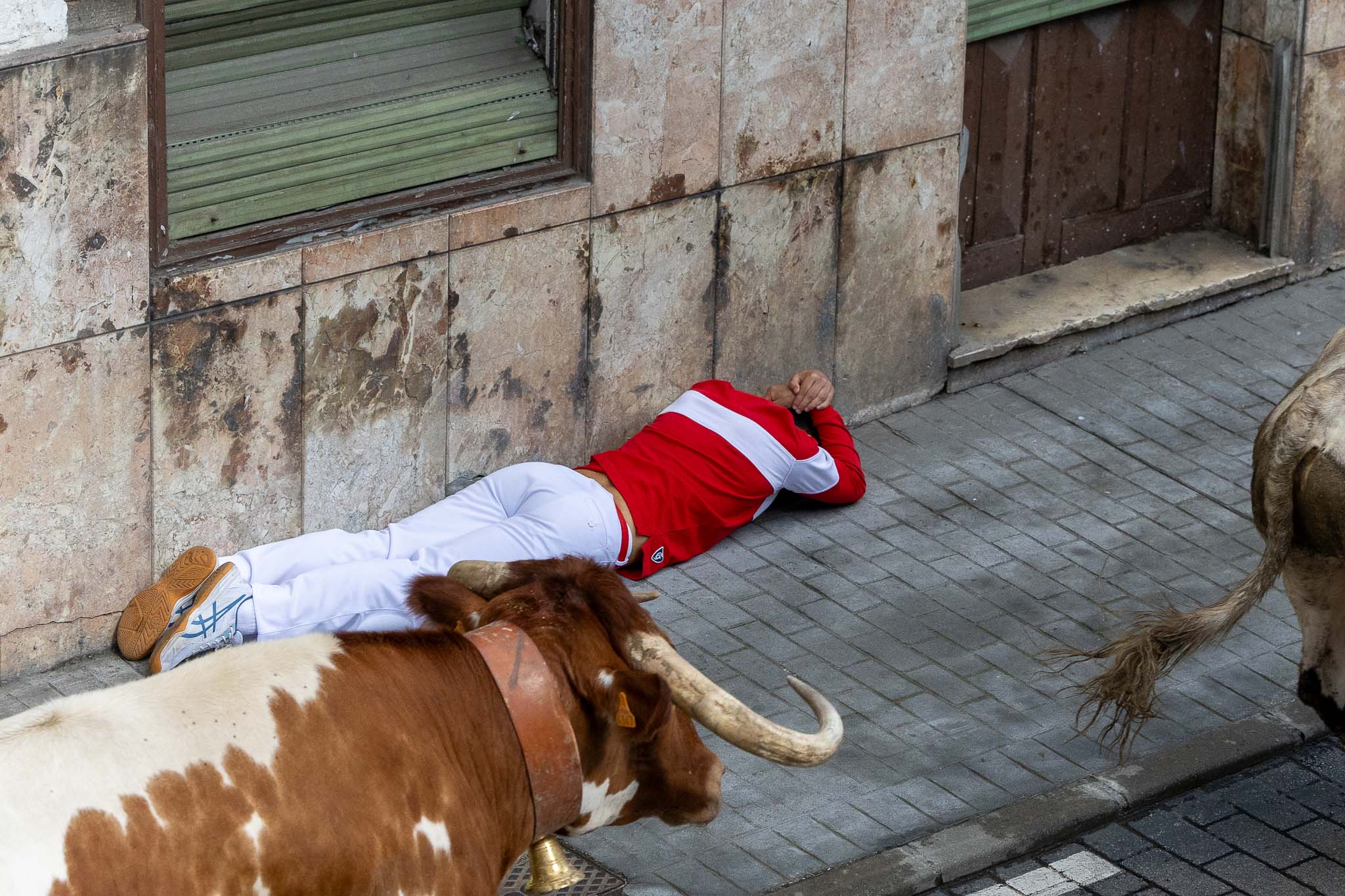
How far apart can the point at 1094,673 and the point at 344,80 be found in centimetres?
337

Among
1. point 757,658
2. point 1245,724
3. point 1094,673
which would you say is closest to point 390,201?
point 757,658

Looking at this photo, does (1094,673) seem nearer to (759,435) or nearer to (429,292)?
(759,435)

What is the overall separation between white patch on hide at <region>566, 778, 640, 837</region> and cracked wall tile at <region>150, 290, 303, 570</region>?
2.96 metres

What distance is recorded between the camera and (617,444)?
8.06 meters

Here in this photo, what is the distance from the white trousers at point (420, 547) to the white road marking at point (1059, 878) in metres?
1.77

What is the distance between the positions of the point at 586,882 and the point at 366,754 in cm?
191

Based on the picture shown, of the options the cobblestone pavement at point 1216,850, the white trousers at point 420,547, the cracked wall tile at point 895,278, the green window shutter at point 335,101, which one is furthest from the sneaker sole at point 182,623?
the cracked wall tile at point 895,278

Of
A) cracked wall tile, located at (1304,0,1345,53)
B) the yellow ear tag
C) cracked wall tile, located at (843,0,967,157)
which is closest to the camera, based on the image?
the yellow ear tag

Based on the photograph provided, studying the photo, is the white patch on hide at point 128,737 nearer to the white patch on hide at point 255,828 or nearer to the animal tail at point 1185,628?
the white patch on hide at point 255,828

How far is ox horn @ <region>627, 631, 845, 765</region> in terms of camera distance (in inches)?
159

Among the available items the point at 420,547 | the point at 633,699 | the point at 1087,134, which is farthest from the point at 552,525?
the point at 1087,134

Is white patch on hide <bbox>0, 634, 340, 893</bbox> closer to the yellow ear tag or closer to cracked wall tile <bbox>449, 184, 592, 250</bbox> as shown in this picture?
the yellow ear tag

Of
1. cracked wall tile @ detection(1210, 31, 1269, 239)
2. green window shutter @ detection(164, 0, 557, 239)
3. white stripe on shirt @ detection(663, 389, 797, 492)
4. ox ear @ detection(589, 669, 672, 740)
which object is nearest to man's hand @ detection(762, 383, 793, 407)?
white stripe on shirt @ detection(663, 389, 797, 492)

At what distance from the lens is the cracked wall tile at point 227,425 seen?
679 centimetres
